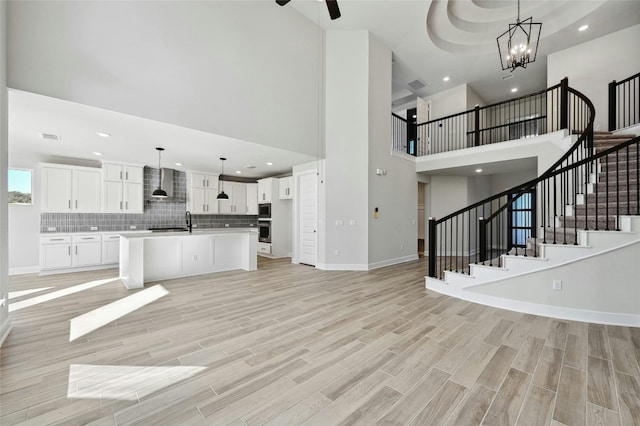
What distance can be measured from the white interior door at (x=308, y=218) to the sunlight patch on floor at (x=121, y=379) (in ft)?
14.7

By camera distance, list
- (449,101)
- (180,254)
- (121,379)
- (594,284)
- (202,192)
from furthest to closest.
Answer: (449,101)
(202,192)
(180,254)
(594,284)
(121,379)

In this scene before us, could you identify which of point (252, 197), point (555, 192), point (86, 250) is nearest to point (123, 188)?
point (86, 250)

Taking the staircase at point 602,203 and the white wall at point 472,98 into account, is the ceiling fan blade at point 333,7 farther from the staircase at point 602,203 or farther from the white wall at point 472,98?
→ the white wall at point 472,98

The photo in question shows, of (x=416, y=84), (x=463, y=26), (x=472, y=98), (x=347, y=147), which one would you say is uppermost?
(x=463, y=26)

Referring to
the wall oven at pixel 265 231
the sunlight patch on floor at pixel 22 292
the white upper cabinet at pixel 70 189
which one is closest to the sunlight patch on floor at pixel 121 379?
the sunlight patch on floor at pixel 22 292

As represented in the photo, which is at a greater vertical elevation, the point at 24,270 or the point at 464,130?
the point at 464,130

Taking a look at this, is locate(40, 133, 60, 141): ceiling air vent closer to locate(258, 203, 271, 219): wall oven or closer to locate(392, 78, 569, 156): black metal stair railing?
locate(258, 203, 271, 219): wall oven

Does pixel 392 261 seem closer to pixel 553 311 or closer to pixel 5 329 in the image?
pixel 553 311

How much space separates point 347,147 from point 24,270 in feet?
26.0

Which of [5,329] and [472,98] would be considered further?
[472,98]

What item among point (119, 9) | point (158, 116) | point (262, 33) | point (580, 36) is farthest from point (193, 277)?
point (580, 36)

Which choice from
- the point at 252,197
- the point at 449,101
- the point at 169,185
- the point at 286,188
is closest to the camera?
the point at 169,185

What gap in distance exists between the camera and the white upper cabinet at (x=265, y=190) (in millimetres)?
8016

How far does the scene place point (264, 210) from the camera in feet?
27.3
